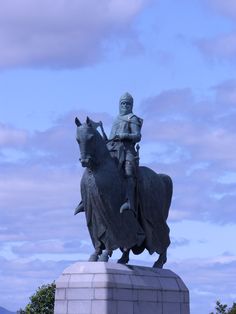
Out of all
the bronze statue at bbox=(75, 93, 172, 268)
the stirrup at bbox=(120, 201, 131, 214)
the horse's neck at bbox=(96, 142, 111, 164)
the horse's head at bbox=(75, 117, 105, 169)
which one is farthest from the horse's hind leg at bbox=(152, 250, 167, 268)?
the horse's head at bbox=(75, 117, 105, 169)

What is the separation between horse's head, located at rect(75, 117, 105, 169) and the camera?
2364 cm

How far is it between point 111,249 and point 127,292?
112 centimetres

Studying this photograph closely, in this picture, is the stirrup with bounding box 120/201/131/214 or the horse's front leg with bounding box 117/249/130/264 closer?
the stirrup with bounding box 120/201/131/214

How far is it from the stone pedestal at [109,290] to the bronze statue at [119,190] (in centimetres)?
54

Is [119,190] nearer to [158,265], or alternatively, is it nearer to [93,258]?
[93,258]

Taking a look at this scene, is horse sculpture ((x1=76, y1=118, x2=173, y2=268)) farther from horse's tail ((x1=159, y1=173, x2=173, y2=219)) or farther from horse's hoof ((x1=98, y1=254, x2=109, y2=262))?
horse's tail ((x1=159, y1=173, x2=173, y2=219))

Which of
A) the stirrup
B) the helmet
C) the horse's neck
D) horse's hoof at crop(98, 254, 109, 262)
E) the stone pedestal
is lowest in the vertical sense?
the stone pedestal

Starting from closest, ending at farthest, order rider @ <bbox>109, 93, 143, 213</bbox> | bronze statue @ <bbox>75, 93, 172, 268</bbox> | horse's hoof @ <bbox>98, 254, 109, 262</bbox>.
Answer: bronze statue @ <bbox>75, 93, 172, 268</bbox> → horse's hoof @ <bbox>98, 254, 109, 262</bbox> → rider @ <bbox>109, 93, 143, 213</bbox>

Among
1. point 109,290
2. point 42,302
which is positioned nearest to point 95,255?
point 109,290

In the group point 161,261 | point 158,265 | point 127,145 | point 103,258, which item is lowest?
point 103,258

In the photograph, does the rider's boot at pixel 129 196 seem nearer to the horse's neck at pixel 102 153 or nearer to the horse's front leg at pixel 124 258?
the horse's neck at pixel 102 153

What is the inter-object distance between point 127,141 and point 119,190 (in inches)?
51.8

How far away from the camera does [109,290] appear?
77.4 ft

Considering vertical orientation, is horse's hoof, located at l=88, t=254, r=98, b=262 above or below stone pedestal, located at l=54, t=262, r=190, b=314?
above
